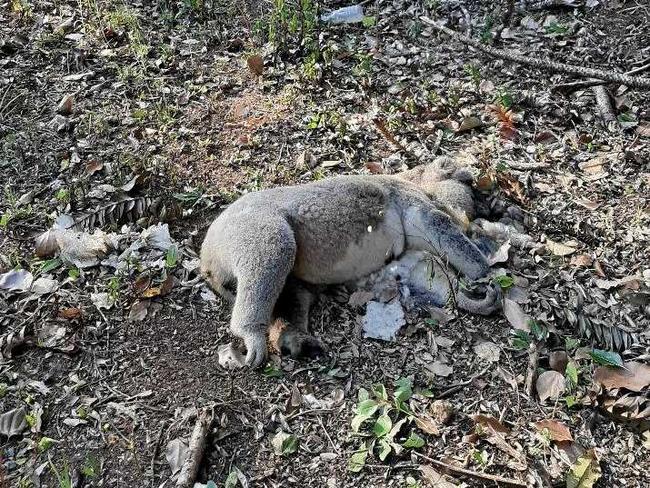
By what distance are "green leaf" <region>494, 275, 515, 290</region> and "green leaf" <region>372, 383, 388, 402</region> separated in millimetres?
1152

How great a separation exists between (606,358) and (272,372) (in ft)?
6.69

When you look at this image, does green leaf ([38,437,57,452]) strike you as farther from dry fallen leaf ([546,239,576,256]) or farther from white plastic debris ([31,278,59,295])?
dry fallen leaf ([546,239,576,256])

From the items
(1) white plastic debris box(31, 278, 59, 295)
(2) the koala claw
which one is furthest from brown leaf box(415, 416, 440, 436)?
(1) white plastic debris box(31, 278, 59, 295)

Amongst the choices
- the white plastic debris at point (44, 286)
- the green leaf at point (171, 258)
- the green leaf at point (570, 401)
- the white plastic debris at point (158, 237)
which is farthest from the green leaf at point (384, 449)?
the white plastic debris at point (44, 286)

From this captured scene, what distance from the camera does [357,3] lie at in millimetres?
7910

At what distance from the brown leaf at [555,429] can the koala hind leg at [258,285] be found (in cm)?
168

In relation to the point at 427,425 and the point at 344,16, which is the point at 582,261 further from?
the point at 344,16

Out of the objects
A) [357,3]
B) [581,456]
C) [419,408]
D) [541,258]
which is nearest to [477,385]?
[419,408]

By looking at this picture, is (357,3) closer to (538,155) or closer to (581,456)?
(538,155)

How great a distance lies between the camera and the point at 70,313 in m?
4.70

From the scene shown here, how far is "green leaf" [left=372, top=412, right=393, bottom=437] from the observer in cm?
394

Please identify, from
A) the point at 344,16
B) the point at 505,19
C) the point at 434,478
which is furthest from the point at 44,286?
the point at 505,19

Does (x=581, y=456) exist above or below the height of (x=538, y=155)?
below

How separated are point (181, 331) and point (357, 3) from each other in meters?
4.83
